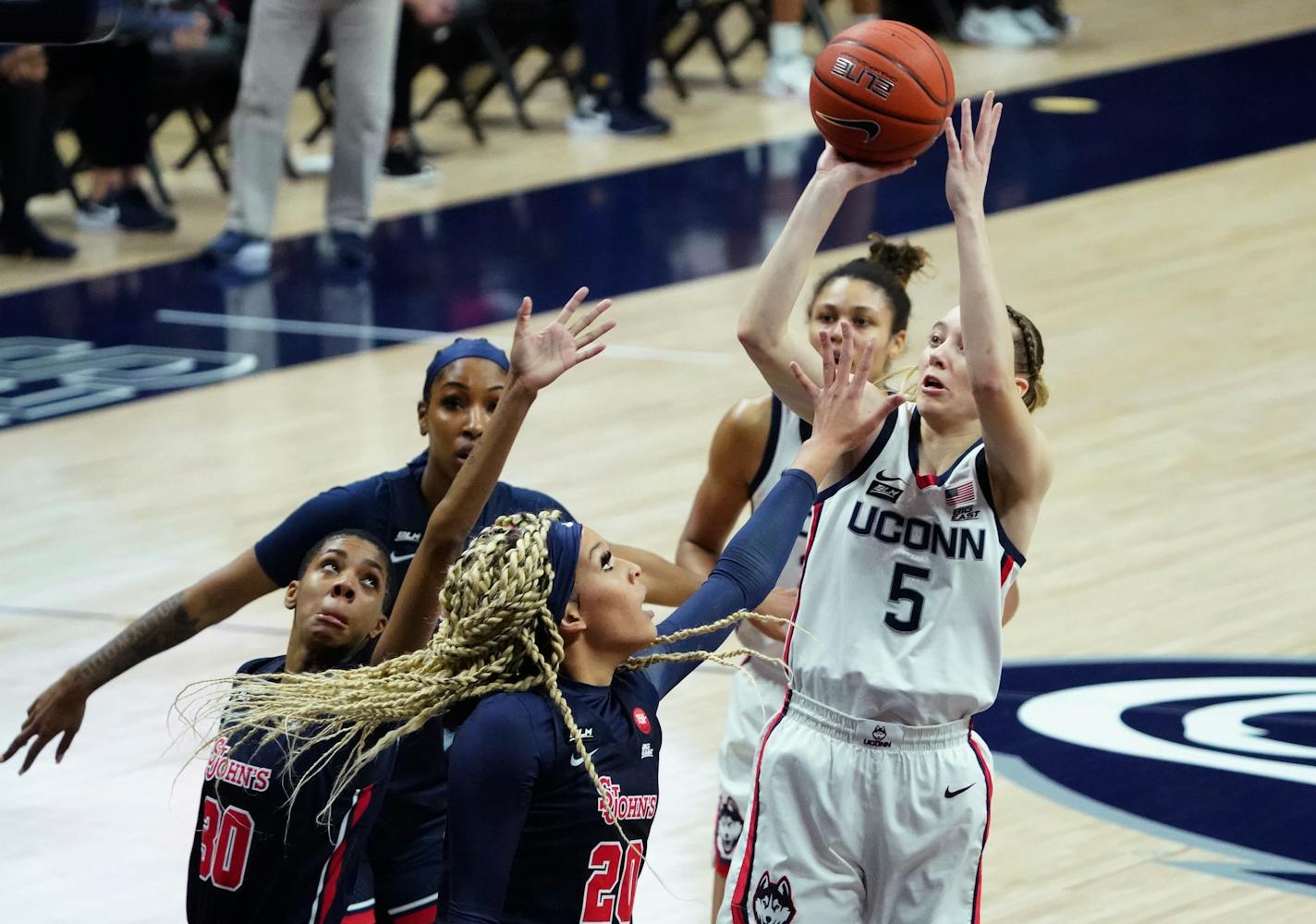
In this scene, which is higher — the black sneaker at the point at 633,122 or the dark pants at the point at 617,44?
the dark pants at the point at 617,44

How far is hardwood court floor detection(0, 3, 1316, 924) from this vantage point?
504 cm

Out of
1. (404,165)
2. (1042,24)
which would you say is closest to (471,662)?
(404,165)

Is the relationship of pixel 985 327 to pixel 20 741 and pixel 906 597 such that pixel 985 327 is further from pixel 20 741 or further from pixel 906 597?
pixel 20 741

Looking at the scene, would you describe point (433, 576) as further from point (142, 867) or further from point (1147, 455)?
point (1147, 455)

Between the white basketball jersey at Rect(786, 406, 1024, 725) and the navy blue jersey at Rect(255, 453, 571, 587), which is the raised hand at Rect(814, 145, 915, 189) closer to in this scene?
the white basketball jersey at Rect(786, 406, 1024, 725)

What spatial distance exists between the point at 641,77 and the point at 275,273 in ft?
11.7

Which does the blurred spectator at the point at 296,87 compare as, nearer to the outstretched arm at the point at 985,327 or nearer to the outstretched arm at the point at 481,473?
the outstretched arm at the point at 481,473

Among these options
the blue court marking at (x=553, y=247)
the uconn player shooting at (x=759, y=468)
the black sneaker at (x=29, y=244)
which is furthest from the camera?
the black sneaker at (x=29, y=244)

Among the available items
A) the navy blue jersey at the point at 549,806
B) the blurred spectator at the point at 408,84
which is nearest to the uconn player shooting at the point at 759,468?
the navy blue jersey at the point at 549,806

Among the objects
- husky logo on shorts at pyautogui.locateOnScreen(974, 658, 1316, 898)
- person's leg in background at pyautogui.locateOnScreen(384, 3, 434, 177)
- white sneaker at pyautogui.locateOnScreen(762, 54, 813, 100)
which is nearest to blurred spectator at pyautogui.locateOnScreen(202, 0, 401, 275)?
person's leg in background at pyautogui.locateOnScreen(384, 3, 434, 177)

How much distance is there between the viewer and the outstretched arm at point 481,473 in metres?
3.33

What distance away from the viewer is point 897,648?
141 inches

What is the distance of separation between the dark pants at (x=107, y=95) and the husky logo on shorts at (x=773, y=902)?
8131 mm

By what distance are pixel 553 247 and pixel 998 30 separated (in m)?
5.46
